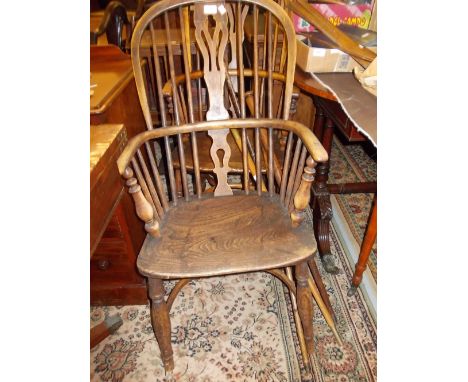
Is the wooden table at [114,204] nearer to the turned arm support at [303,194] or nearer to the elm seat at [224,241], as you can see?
the elm seat at [224,241]

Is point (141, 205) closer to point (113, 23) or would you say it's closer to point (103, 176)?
point (103, 176)

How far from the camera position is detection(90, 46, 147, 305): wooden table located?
99 centimetres

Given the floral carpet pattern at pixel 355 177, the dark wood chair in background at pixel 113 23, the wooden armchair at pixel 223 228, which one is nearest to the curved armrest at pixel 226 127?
the wooden armchair at pixel 223 228

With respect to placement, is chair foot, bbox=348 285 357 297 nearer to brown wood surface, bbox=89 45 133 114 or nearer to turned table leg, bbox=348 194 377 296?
turned table leg, bbox=348 194 377 296

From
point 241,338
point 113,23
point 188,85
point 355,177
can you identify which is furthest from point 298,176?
point 113,23

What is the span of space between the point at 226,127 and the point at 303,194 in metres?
0.37

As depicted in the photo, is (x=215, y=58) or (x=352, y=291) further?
(x=352, y=291)

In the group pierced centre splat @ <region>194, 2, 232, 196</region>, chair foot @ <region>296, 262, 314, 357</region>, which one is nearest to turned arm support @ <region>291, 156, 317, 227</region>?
chair foot @ <region>296, 262, 314, 357</region>

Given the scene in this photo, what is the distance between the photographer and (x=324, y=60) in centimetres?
134

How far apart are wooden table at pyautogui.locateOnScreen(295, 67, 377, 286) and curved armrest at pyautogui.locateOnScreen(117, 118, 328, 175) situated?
0.24 metres

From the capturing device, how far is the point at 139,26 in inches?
42.5

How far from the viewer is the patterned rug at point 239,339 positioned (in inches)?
50.0
